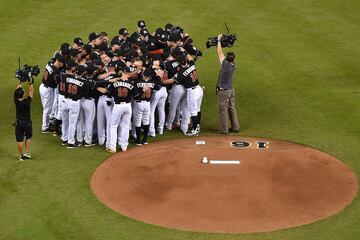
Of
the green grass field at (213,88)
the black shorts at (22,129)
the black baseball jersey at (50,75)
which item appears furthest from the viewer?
the black baseball jersey at (50,75)

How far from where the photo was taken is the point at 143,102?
19.5 metres

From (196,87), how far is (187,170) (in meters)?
3.14

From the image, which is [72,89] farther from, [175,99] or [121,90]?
[175,99]

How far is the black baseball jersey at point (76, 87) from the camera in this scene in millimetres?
18984

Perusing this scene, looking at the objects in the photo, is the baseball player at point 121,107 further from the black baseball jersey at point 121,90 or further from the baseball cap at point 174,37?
the baseball cap at point 174,37

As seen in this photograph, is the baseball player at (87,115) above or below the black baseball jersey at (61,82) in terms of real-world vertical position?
below

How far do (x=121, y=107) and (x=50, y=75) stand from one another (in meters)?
2.59

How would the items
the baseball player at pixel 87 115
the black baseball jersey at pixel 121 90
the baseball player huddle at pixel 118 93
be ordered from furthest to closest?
the baseball player at pixel 87 115 < the baseball player huddle at pixel 118 93 < the black baseball jersey at pixel 121 90

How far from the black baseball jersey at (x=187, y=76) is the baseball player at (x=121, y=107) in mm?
1527

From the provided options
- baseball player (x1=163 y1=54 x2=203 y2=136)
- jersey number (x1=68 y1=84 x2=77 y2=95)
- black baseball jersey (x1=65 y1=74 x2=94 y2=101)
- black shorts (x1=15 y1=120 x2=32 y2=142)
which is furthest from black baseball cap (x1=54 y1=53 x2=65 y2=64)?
baseball player (x1=163 y1=54 x2=203 y2=136)

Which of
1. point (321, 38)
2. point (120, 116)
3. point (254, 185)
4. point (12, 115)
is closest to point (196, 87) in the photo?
point (120, 116)

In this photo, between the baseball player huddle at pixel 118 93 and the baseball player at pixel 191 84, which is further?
the baseball player at pixel 191 84

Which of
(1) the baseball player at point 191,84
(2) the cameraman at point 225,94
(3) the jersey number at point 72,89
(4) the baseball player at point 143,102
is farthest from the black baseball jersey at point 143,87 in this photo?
(2) the cameraman at point 225,94

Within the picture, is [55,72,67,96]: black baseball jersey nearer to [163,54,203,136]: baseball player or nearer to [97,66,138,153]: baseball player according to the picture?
[97,66,138,153]: baseball player
